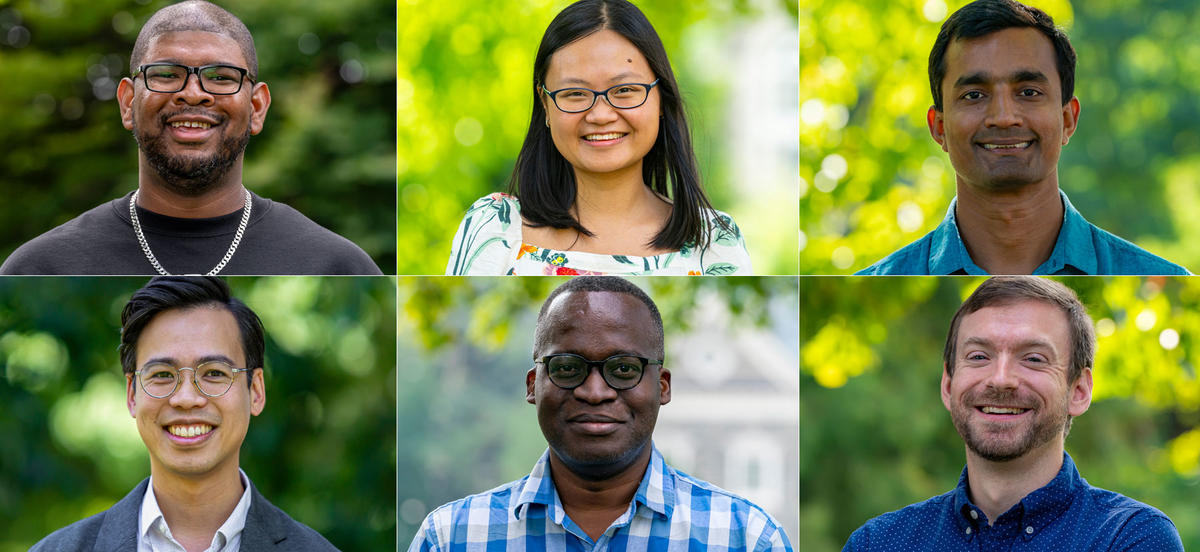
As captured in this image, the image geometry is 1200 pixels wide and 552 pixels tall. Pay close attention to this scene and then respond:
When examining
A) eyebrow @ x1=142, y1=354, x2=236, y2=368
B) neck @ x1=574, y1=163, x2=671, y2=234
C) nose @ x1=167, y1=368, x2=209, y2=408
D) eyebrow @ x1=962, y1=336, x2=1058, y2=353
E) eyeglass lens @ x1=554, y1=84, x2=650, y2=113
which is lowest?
nose @ x1=167, y1=368, x2=209, y2=408

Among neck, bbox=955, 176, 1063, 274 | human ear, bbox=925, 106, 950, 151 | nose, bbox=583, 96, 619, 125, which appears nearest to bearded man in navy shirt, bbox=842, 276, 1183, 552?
neck, bbox=955, 176, 1063, 274

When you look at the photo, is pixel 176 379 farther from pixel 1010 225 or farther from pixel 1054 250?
pixel 1054 250

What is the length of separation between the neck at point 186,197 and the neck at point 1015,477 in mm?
2720

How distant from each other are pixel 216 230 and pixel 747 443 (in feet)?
8.15

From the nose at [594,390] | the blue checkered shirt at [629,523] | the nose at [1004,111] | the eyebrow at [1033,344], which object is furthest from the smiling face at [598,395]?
the nose at [1004,111]

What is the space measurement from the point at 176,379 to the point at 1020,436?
2777 millimetres

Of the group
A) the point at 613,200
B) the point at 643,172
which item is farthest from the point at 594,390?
the point at 643,172

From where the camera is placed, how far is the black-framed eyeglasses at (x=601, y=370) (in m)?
3.68

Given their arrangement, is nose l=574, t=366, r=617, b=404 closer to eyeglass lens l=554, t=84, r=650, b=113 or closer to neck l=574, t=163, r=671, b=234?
neck l=574, t=163, r=671, b=234

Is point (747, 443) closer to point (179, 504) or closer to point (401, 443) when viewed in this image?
point (401, 443)

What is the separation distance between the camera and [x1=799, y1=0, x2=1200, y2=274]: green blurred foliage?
4.46m

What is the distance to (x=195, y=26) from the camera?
3914mm

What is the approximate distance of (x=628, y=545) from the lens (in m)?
3.74

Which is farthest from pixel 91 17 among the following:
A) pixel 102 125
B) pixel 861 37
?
pixel 861 37
